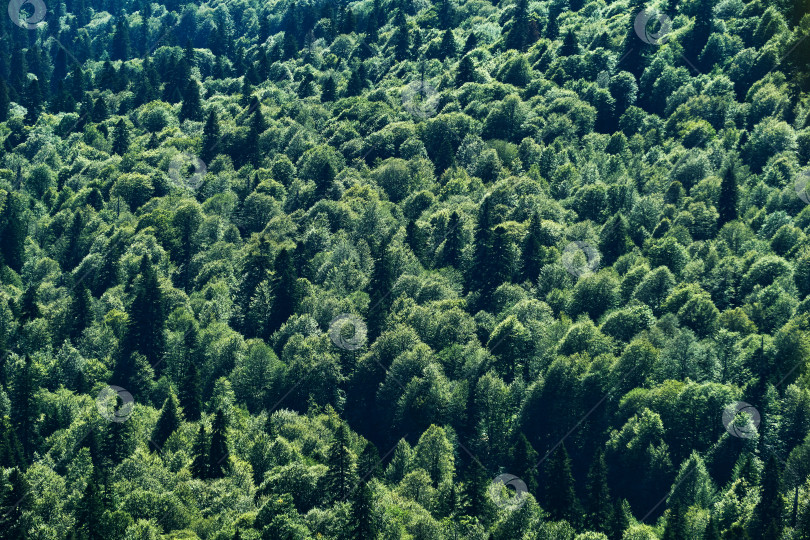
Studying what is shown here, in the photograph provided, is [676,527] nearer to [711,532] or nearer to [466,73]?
[711,532]

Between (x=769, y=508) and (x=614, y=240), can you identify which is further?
(x=614, y=240)

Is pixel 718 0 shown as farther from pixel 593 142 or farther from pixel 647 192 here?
pixel 647 192

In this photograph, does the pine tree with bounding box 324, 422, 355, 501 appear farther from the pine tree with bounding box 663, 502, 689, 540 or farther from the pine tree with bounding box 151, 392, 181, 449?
the pine tree with bounding box 663, 502, 689, 540

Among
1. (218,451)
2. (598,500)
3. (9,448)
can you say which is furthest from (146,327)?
(598,500)

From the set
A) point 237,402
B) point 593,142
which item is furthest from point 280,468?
point 593,142

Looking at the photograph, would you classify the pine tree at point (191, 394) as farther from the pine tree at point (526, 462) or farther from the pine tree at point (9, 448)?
the pine tree at point (526, 462)

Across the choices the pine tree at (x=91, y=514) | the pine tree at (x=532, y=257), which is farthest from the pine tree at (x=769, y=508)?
the pine tree at (x=532, y=257)

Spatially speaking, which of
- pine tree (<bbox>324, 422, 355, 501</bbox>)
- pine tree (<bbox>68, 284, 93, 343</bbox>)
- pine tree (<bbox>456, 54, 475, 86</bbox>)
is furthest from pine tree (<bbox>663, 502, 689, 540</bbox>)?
pine tree (<bbox>456, 54, 475, 86</bbox>)
